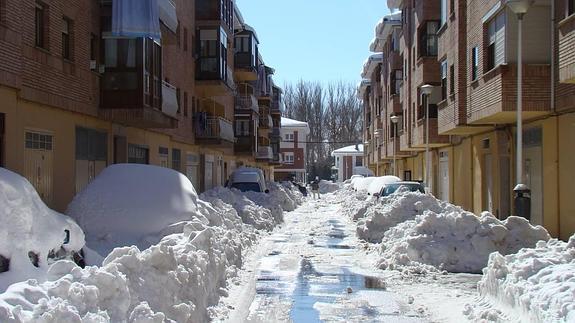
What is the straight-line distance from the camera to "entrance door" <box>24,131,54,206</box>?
16.1 meters

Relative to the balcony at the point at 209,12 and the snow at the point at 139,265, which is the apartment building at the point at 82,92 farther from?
the snow at the point at 139,265

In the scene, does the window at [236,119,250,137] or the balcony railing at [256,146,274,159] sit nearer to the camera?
the window at [236,119,250,137]

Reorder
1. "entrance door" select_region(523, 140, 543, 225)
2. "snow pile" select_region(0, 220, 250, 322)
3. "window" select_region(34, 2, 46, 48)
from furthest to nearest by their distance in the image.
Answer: "entrance door" select_region(523, 140, 543, 225), "window" select_region(34, 2, 46, 48), "snow pile" select_region(0, 220, 250, 322)

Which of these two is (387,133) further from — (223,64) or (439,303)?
(439,303)

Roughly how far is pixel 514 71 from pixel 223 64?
2180cm

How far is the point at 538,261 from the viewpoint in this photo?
805cm

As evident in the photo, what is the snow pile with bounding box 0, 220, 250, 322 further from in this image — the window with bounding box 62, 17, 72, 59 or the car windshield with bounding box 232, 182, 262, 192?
the car windshield with bounding box 232, 182, 262, 192

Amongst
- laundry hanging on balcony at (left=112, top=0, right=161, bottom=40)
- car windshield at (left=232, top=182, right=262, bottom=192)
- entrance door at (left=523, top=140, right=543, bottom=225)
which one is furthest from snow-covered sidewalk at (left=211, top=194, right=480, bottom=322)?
car windshield at (left=232, top=182, right=262, bottom=192)

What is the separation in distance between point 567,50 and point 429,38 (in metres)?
18.2

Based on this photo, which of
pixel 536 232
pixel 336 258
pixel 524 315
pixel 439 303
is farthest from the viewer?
pixel 336 258

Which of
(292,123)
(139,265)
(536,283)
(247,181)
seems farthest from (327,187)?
(139,265)

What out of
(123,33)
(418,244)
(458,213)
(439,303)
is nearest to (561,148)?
(458,213)

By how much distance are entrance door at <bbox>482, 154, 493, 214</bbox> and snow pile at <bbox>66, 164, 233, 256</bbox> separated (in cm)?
1397

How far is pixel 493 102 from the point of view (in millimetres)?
19297
